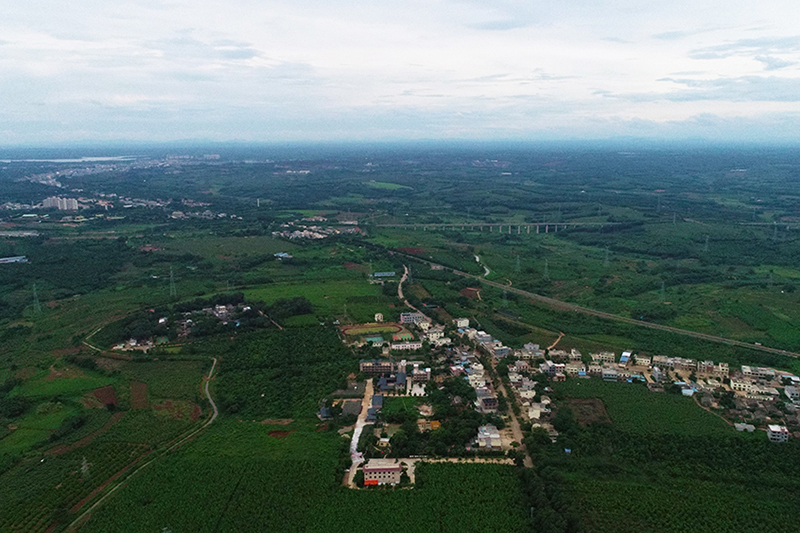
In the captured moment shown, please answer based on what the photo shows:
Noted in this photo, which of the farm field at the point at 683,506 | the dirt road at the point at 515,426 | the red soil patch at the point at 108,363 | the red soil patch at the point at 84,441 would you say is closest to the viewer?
the farm field at the point at 683,506

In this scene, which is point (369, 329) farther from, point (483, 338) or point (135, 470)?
point (135, 470)

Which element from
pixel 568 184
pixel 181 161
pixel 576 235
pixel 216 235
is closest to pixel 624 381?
pixel 576 235

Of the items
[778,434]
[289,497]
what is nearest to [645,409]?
[778,434]

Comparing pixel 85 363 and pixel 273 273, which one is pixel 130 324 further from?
pixel 273 273

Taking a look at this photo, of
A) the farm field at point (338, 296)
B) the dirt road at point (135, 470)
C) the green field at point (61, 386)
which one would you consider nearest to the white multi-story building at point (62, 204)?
the farm field at point (338, 296)

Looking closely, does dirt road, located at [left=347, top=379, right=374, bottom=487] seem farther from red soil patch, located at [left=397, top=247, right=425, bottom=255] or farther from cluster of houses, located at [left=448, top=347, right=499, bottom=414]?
red soil patch, located at [left=397, top=247, right=425, bottom=255]

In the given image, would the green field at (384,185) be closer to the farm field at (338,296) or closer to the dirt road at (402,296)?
the dirt road at (402,296)

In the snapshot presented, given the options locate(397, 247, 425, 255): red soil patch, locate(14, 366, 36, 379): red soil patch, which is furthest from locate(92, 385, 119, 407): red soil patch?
locate(397, 247, 425, 255): red soil patch
